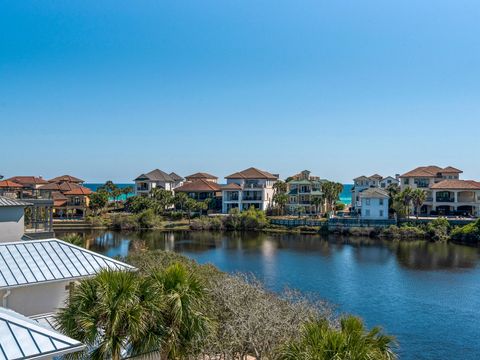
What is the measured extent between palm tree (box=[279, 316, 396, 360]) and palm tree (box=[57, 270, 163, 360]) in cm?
384

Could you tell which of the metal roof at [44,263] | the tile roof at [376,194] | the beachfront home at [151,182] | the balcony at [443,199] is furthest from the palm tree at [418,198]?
the metal roof at [44,263]

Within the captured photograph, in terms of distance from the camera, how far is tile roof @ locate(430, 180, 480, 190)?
8869cm

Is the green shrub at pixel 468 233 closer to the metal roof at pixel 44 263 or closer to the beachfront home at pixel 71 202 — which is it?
the metal roof at pixel 44 263

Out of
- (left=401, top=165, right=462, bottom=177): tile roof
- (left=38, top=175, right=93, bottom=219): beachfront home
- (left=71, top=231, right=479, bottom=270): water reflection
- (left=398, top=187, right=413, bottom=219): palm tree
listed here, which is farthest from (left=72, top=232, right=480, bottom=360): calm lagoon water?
(left=401, top=165, right=462, bottom=177): tile roof

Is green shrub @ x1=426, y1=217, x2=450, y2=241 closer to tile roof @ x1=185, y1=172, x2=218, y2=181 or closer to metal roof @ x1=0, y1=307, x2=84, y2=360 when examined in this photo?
tile roof @ x1=185, y1=172, x2=218, y2=181

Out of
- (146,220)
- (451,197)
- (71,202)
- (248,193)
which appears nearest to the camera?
(146,220)

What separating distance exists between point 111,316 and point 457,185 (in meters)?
90.8

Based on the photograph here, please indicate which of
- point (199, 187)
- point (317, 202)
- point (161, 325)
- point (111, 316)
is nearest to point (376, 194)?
point (317, 202)

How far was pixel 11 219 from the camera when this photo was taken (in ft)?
81.3

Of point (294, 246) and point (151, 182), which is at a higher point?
point (151, 182)

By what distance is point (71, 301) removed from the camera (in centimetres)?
1257

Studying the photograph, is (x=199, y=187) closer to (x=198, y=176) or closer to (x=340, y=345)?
(x=198, y=176)

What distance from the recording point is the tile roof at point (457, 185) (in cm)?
8869

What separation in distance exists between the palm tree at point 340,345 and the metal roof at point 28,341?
5.19m
